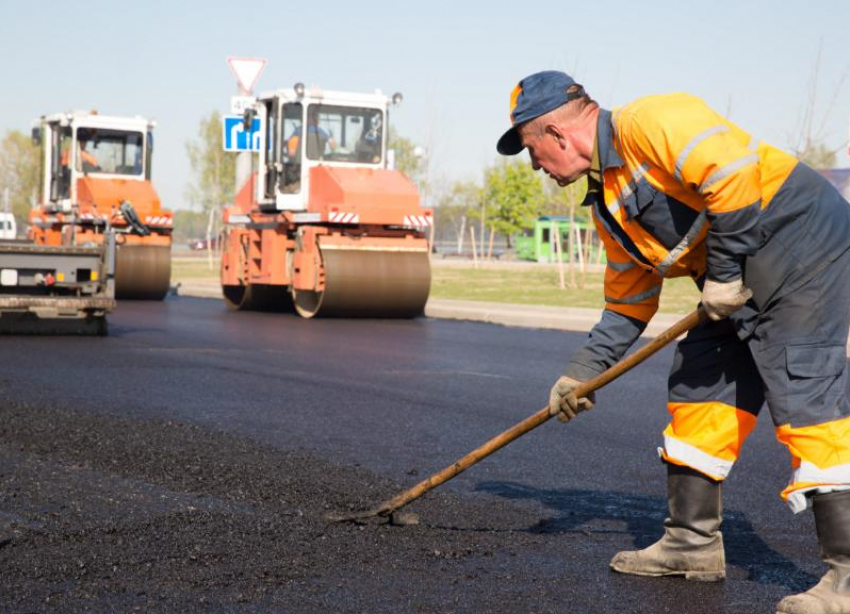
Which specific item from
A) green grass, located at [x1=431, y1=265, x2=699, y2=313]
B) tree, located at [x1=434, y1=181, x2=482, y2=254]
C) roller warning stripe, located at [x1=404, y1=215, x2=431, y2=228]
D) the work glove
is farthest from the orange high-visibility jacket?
tree, located at [x1=434, y1=181, x2=482, y2=254]

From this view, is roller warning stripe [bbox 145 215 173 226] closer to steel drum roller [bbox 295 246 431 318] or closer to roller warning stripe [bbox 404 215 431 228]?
steel drum roller [bbox 295 246 431 318]

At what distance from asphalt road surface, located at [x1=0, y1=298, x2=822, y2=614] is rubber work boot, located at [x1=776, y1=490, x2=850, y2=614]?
172mm

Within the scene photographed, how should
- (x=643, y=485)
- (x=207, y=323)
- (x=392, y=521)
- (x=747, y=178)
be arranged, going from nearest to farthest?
(x=747, y=178) < (x=392, y=521) < (x=643, y=485) < (x=207, y=323)

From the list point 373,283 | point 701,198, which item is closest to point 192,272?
point 373,283

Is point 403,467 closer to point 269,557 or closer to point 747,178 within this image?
point 269,557

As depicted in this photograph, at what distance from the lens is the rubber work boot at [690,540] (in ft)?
13.4

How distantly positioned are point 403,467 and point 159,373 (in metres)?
4.16

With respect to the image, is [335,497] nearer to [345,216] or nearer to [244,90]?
[345,216]

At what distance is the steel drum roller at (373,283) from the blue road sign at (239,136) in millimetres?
2458

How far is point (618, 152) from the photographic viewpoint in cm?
375

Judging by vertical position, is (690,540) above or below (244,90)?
below

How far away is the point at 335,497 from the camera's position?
5199mm

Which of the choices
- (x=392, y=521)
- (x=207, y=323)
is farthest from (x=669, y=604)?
(x=207, y=323)

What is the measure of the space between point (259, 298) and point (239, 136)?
2.33 m
